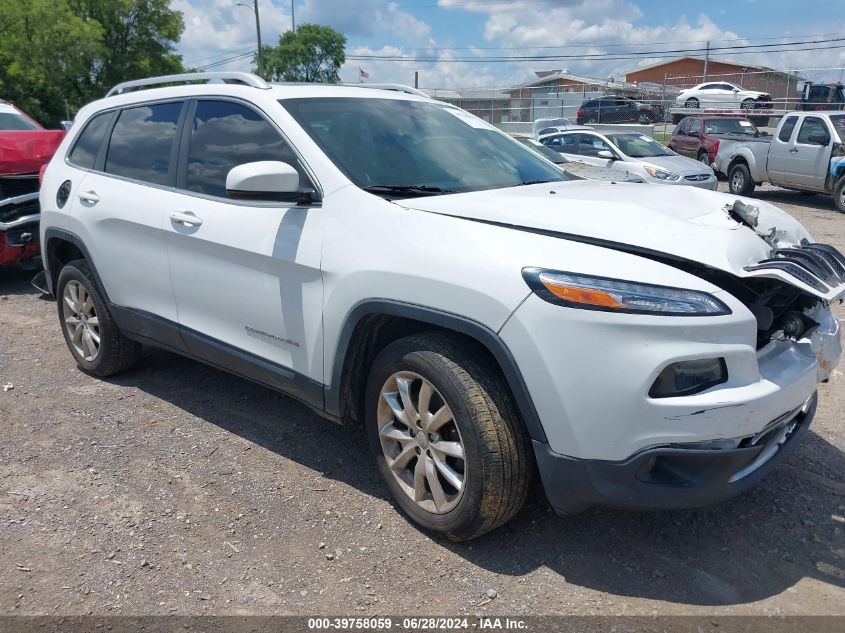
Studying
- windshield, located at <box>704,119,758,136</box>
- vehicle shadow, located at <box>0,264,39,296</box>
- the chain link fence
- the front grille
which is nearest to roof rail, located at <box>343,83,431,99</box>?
the front grille

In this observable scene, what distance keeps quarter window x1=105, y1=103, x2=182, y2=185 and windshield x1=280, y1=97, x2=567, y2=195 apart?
Answer: 36.5 inches

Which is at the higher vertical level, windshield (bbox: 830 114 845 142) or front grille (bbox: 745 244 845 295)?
windshield (bbox: 830 114 845 142)

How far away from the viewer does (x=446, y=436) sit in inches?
117

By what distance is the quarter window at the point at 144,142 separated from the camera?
411cm

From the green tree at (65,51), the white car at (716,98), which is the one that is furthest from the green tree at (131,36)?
the white car at (716,98)

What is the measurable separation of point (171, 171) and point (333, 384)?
1.67m

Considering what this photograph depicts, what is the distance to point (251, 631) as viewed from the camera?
258cm

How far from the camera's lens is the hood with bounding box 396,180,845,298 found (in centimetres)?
264

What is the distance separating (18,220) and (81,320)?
111 inches

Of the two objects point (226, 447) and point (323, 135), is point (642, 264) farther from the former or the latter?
point (226, 447)

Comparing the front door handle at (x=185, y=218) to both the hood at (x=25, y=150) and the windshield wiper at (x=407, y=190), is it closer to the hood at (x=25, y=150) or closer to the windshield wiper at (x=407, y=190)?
the windshield wiper at (x=407, y=190)

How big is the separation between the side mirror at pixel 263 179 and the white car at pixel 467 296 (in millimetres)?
12

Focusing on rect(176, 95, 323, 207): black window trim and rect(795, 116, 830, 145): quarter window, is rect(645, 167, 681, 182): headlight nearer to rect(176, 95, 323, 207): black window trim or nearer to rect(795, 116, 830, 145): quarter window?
rect(795, 116, 830, 145): quarter window

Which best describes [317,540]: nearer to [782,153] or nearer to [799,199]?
[782,153]
